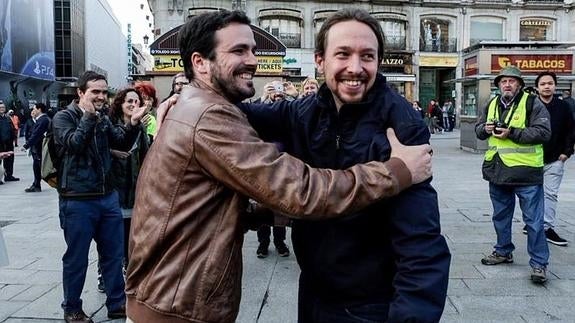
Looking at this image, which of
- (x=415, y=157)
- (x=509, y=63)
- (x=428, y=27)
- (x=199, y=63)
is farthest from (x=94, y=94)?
(x=428, y=27)

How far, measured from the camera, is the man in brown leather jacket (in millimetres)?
A: 1664

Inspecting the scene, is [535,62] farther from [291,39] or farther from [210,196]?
[291,39]

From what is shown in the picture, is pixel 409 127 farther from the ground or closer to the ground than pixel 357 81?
closer to the ground

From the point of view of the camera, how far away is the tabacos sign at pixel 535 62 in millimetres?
16734

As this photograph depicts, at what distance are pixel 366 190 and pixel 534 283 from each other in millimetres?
3988

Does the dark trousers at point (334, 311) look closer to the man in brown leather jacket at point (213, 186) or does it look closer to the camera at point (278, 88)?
the man in brown leather jacket at point (213, 186)

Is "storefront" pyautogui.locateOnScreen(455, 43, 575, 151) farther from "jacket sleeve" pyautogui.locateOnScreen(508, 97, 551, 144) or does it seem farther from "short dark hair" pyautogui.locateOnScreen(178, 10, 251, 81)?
"short dark hair" pyautogui.locateOnScreen(178, 10, 251, 81)

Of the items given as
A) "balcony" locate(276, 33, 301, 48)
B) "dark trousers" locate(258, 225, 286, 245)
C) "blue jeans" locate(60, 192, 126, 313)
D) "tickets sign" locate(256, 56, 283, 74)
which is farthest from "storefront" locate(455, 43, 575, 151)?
"balcony" locate(276, 33, 301, 48)

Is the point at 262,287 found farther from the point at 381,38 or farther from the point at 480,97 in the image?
the point at 480,97

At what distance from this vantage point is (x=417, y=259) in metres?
1.67

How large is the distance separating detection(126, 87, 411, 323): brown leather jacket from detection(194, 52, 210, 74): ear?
3.2 inches

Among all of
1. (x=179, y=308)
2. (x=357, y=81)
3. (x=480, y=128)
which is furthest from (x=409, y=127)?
(x=480, y=128)

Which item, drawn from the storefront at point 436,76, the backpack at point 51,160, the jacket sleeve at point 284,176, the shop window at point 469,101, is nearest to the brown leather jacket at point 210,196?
the jacket sleeve at point 284,176

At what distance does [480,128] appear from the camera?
569 cm
